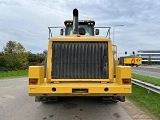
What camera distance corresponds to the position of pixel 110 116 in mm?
8156

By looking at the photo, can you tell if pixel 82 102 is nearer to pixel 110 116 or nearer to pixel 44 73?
pixel 110 116

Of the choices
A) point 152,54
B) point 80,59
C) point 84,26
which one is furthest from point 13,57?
point 152,54

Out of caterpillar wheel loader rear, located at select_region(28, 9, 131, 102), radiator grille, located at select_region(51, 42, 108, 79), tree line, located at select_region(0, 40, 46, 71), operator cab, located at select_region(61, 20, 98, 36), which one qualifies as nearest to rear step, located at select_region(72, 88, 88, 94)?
caterpillar wheel loader rear, located at select_region(28, 9, 131, 102)

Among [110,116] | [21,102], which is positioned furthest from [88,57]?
[21,102]

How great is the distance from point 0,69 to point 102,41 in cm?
3505

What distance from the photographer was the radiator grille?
7.82 metres

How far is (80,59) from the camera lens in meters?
7.88

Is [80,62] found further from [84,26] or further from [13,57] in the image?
[13,57]

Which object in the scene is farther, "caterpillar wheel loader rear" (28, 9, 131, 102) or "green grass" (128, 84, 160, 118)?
"green grass" (128, 84, 160, 118)

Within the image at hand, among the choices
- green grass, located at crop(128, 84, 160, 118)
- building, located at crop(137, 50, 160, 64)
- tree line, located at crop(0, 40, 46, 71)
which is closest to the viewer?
green grass, located at crop(128, 84, 160, 118)

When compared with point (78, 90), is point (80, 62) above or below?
above

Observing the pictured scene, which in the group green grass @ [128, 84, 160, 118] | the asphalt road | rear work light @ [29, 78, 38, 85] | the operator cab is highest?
the operator cab

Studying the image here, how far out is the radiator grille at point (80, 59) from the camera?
7816mm

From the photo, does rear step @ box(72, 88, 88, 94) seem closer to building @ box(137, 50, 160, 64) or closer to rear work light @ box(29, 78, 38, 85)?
rear work light @ box(29, 78, 38, 85)
